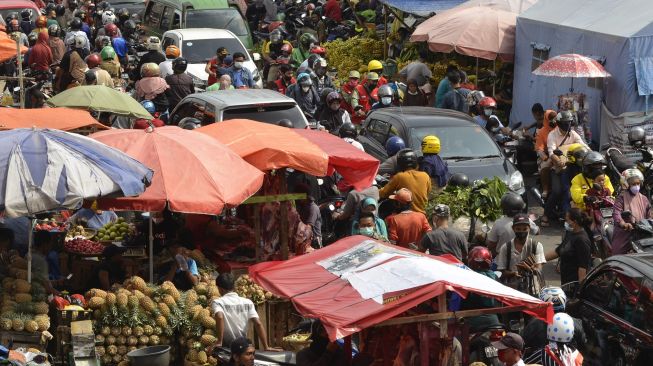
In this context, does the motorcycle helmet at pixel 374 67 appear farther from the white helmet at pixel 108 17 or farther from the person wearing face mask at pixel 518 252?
the person wearing face mask at pixel 518 252

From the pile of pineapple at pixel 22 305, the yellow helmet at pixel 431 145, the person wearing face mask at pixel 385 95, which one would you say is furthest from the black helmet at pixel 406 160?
the person wearing face mask at pixel 385 95

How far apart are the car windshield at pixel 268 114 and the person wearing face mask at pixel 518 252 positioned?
5448 mm

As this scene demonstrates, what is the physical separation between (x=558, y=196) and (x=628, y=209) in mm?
3158

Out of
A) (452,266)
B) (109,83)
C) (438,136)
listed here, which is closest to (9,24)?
(109,83)

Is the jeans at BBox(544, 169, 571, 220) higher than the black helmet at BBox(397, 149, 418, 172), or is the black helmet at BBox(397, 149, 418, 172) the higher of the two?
the black helmet at BBox(397, 149, 418, 172)

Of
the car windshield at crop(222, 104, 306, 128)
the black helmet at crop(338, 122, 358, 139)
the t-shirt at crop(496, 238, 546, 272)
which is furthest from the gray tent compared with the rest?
the t-shirt at crop(496, 238, 546, 272)

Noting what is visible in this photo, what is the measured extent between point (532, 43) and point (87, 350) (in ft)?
44.6

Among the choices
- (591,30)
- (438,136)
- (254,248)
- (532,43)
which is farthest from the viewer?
(532,43)

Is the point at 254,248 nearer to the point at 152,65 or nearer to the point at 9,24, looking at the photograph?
the point at 152,65

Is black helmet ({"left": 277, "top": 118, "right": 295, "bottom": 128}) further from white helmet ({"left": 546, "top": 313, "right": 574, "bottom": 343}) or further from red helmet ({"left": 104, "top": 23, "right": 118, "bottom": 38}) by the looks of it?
red helmet ({"left": 104, "top": 23, "right": 118, "bottom": 38})

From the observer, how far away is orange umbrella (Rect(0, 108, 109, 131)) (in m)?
15.2

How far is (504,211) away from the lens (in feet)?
45.7

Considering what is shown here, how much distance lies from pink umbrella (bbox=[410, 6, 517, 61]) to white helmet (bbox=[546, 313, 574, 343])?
1398cm

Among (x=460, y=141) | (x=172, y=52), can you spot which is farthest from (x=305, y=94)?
(x=460, y=141)
